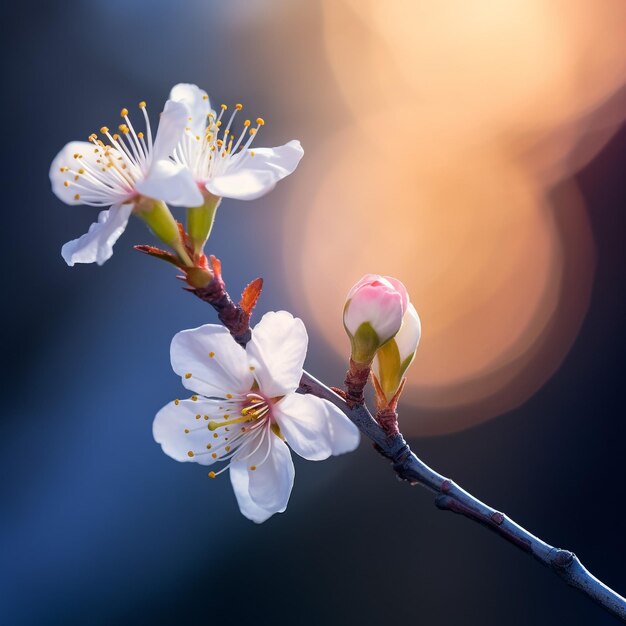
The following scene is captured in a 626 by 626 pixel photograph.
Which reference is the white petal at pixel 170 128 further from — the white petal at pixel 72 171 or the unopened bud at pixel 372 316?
the unopened bud at pixel 372 316

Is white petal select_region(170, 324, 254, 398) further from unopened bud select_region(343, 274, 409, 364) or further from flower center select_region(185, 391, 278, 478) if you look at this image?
unopened bud select_region(343, 274, 409, 364)

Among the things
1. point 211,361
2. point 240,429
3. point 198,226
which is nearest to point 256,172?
point 198,226

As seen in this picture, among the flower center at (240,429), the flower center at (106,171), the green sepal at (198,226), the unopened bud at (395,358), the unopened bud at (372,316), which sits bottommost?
the flower center at (240,429)

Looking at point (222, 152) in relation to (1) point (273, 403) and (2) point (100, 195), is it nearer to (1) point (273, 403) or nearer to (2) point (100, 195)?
(2) point (100, 195)

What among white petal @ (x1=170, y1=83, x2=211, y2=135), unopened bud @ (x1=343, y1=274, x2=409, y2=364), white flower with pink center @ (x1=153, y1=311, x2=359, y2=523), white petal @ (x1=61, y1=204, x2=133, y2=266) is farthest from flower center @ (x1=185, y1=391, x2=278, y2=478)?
white petal @ (x1=170, y1=83, x2=211, y2=135)

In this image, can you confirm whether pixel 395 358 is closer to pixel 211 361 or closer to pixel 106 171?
pixel 211 361

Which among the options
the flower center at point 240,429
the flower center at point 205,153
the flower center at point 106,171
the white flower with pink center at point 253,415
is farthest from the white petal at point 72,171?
the flower center at point 240,429
